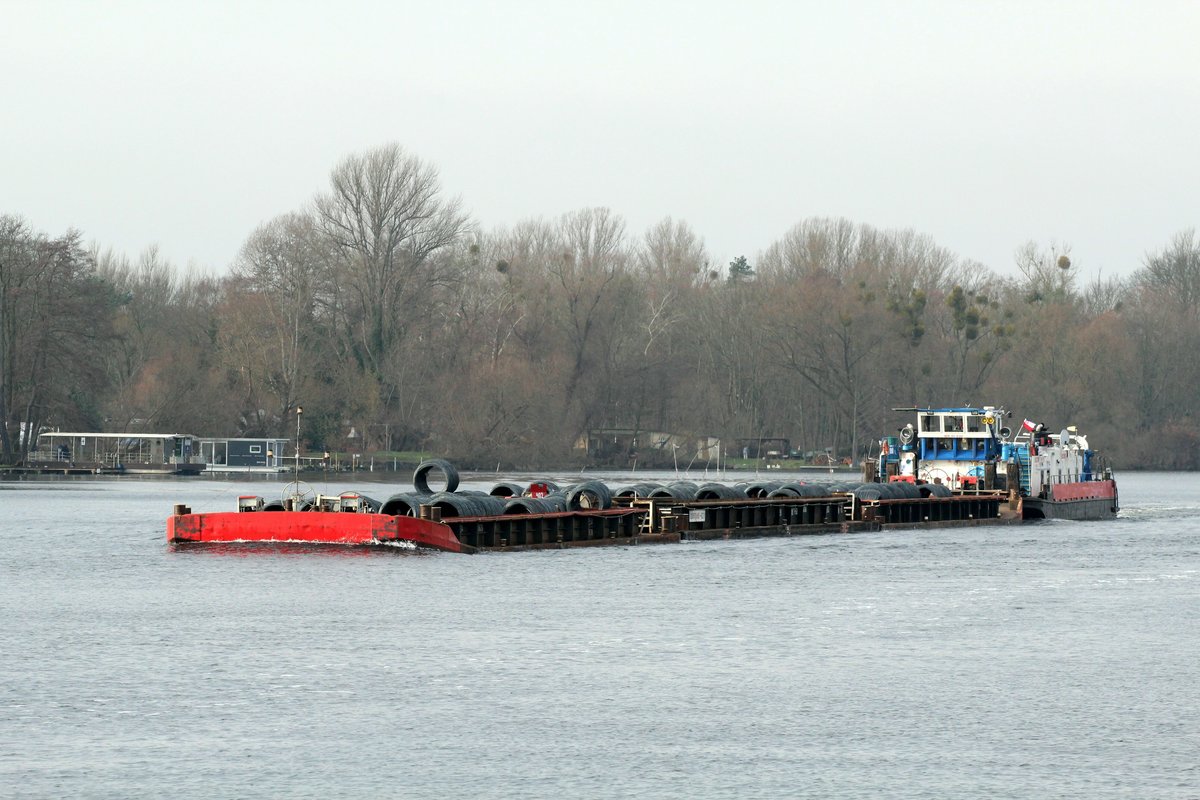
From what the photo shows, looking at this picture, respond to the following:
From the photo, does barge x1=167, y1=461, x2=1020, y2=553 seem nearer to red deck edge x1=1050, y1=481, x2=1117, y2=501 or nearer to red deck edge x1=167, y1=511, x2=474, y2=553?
red deck edge x1=167, y1=511, x2=474, y2=553

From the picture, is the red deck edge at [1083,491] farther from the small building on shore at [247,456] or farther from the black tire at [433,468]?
the small building on shore at [247,456]

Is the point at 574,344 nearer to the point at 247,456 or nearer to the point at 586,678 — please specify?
the point at 247,456

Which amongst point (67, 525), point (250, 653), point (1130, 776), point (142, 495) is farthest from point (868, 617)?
point (142, 495)

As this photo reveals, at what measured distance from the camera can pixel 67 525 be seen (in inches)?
2441

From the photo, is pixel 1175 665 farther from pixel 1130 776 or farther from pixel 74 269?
pixel 74 269

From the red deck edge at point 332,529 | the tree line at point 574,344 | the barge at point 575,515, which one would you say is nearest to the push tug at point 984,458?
the barge at point 575,515

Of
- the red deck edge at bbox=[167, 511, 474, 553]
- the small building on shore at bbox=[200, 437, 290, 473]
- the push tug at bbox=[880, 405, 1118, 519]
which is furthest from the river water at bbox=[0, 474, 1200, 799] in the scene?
the small building on shore at bbox=[200, 437, 290, 473]

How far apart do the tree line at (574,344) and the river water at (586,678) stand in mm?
78407

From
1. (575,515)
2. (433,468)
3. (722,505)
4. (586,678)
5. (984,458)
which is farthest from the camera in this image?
(984,458)

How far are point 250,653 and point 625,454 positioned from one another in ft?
383

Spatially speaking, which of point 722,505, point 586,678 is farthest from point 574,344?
point 586,678

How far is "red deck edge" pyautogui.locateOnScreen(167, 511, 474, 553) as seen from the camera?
43.5 m

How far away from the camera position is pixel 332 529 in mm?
44188

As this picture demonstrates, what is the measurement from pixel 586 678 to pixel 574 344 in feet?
368
